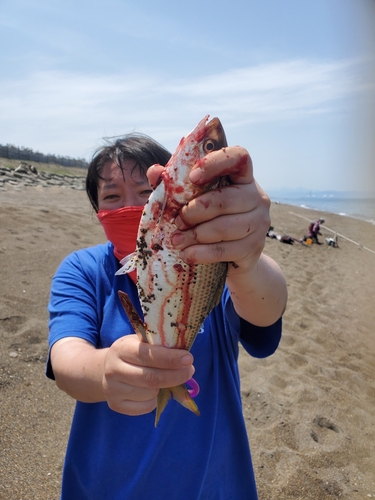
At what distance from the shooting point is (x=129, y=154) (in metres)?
2.37

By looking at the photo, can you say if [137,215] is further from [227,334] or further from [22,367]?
[22,367]

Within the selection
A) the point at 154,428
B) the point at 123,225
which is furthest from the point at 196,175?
the point at 154,428

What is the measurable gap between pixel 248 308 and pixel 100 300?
35.1 inches

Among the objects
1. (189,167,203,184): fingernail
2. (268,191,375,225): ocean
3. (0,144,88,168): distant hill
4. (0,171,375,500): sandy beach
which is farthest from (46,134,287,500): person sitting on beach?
(0,144,88,168): distant hill

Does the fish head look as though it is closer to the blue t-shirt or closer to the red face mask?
the red face mask

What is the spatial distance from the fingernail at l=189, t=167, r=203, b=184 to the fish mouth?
0.21 metres

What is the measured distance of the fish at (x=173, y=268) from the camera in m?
1.50

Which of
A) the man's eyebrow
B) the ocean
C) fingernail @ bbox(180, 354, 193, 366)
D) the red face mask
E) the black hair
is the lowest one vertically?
the ocean

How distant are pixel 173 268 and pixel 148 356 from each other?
14.6 inches

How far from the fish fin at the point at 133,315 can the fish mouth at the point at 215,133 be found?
2.41 feet

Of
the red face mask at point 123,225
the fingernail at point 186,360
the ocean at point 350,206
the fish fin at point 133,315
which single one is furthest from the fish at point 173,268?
the ocean at point 350,206

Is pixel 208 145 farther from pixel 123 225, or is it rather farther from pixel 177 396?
pixel 177 396

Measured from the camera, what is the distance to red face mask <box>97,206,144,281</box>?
208 cm

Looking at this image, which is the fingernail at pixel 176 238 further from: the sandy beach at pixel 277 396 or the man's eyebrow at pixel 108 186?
the sandy beach at pixel 277 396
